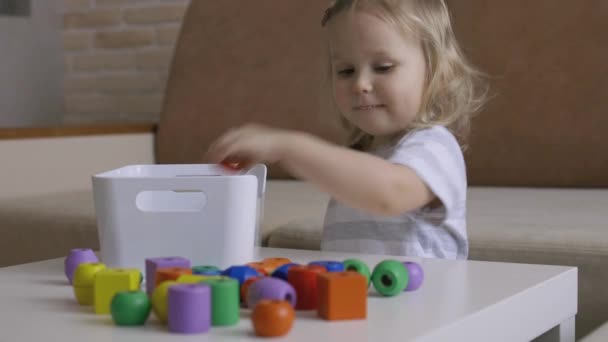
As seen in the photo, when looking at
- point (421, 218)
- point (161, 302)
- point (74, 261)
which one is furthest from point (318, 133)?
point (161, 302)

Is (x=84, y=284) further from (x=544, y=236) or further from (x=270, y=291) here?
(x=544, y=236)

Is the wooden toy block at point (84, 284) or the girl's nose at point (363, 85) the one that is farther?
the girl's nose at point (363, 85)

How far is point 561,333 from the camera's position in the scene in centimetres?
113

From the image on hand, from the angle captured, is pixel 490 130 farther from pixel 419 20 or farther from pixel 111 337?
pixel 111 337

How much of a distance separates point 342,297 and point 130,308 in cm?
19

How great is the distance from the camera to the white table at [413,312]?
32.1 inches

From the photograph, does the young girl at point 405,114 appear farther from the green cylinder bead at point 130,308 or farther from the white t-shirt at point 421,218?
the green cylinder bead at point 130,308

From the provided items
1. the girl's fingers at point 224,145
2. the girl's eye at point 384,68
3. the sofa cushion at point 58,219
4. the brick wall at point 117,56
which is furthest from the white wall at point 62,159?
the girl's fingers at point 224,145

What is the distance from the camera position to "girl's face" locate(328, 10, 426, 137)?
1.33 m

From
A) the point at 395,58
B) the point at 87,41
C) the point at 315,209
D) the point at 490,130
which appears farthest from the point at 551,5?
the point at 87,41

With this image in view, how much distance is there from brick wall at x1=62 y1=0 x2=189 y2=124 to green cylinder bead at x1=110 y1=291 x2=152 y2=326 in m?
2.39

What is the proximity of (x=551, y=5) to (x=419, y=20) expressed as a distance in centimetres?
85

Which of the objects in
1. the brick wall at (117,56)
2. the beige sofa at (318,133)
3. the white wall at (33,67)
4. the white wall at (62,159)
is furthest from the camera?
the white wall at (33,67)

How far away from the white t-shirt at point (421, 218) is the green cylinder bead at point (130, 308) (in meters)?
0.44
